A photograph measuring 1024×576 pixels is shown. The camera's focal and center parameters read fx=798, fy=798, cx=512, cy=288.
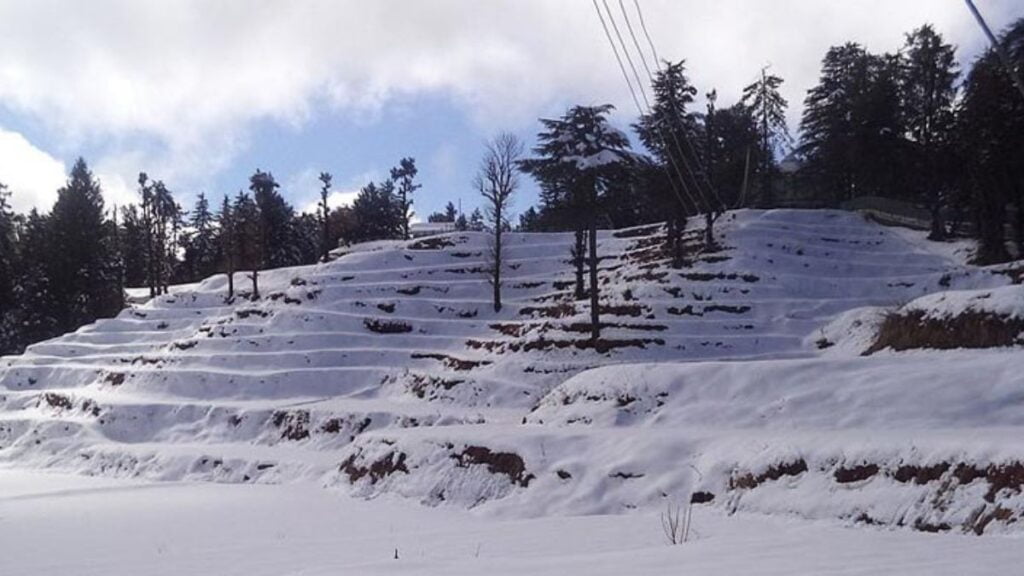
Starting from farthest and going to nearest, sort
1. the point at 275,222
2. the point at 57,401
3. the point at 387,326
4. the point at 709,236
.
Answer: the point at 275,222
the point at 709,236
the point at 387,326
the point at 57,401

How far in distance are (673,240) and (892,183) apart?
20.6 metres

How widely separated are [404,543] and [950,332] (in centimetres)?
1686

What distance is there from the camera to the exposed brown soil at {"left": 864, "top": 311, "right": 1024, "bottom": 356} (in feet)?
65.5

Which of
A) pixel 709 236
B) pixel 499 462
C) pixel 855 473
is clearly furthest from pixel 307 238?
pixel 855 473

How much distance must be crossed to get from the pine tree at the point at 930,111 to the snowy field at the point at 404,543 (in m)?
37.9

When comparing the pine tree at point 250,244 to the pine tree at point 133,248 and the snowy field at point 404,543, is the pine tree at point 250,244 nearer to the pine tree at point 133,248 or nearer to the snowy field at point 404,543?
the pine tree at point 133,248

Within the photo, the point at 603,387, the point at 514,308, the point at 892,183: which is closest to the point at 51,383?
the point at 514,308

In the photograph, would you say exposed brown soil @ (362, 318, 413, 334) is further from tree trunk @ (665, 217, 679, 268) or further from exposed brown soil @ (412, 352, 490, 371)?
tree trunk @ (665, 217, 679, 268)

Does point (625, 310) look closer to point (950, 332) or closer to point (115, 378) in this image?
point (950, 332)

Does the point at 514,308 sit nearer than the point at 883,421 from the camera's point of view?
No

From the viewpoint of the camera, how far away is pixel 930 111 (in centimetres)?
5303

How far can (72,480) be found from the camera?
90.5ft

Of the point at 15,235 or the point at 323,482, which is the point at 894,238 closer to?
the point at 323,482

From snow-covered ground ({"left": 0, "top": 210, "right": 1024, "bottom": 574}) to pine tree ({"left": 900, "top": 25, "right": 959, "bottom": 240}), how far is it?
11.1 feet
